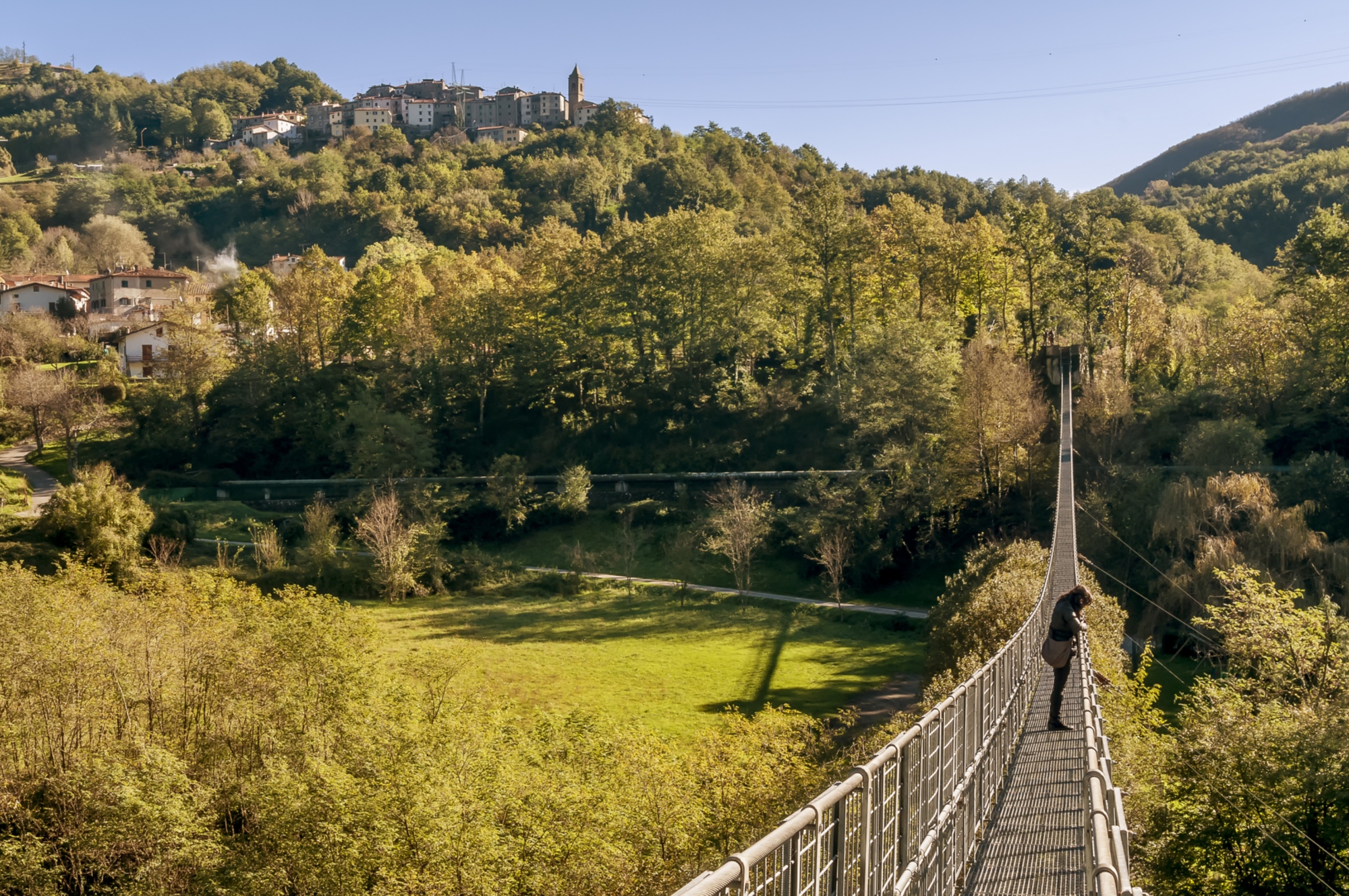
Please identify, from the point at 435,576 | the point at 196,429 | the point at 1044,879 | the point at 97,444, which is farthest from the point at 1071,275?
the point at 97,444

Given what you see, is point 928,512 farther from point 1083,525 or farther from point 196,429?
point 196,429

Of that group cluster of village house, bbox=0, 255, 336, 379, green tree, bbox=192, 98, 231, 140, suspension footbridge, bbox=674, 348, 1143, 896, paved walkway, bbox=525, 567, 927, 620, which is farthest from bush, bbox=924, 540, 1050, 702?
green tree, bbox=192, 98, 231, 140

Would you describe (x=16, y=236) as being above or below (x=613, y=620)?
above

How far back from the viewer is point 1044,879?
5.25 metres

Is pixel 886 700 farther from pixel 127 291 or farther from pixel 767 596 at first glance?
pixel 127 291

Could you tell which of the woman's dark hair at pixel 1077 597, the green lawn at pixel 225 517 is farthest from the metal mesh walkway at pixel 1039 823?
the green lawn at pixel 225 517

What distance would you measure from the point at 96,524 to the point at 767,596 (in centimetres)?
2320

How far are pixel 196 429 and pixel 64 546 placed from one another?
18641 millimetres

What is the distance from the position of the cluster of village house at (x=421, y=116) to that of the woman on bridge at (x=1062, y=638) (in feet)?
426

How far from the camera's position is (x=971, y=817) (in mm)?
5695

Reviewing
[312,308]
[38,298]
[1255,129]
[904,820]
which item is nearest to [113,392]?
[312,308]

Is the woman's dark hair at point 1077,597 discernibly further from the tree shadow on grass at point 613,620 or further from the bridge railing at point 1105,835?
the tree shadow on grass at point 613,620

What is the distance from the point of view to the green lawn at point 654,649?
24.6m

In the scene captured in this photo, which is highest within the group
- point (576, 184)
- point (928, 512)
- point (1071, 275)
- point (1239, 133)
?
point (1239, 133)
